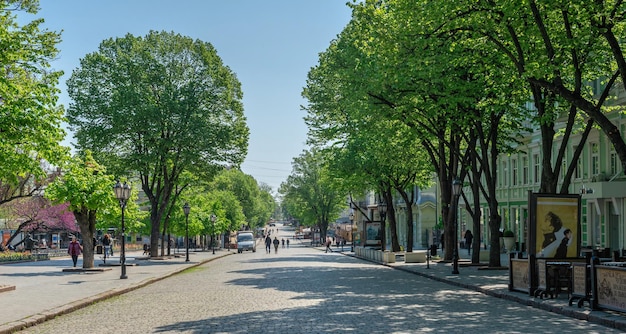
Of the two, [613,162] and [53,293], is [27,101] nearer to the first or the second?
[53,293]

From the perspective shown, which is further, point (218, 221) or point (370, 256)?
point (218, 221)

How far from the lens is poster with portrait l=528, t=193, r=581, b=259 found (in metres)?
20.2

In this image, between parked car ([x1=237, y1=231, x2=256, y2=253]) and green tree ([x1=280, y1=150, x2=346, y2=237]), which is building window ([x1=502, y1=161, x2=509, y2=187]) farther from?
green tree ([x1=280, y1=150, x2=346, y2=237])

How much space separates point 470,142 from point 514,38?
39.4ft

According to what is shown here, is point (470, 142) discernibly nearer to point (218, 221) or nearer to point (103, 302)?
point (103, 302)

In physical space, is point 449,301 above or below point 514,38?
below

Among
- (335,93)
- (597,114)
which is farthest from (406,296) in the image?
(335,93)

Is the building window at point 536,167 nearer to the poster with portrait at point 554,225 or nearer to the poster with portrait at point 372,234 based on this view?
the poster with portrait at point 372,234

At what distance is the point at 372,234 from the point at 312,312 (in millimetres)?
45073

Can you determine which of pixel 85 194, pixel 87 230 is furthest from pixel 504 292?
pixel 87 230

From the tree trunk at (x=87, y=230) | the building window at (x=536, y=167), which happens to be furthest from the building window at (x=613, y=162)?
the tree trunk at (x=87, y=230)

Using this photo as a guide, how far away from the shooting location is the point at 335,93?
4512 centimetres

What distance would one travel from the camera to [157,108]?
46.6 meters

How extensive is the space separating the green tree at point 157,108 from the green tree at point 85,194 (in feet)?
37.3
